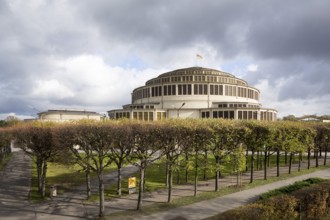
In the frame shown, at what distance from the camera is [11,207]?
28469mm

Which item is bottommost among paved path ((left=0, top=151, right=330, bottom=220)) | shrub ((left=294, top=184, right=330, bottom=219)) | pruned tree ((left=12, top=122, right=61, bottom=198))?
paved path ((left=0, top=151, right=330, bottom=220))

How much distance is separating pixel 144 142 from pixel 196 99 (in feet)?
250

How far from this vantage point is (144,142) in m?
28.8

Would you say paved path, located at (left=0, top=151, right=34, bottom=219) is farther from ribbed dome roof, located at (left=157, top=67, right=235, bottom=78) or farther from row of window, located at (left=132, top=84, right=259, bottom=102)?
ribbed dome roof, located at (left=157, top=67, right=235, bottom=78)

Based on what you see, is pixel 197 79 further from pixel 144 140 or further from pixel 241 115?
pixel 144 140

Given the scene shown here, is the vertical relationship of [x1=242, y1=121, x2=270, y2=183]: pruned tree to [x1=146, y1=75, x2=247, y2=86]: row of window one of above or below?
below

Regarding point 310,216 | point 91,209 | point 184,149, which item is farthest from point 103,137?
point 310,216

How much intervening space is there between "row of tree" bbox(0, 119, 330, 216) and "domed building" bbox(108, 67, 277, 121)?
5597 centimetres

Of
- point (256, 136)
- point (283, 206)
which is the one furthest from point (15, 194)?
point (256, 136)

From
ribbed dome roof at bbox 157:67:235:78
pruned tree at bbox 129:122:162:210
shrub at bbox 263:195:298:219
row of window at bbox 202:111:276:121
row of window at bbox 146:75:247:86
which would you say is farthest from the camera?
ribbed dome roof at bbox 157:67:235:78

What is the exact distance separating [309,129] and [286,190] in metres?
21.1

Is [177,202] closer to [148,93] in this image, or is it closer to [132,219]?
[132,219]

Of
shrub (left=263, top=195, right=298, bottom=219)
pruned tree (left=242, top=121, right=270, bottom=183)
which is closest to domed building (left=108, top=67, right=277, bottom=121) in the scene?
pruned tree (left=242, top=121, right=270, bottom=183)

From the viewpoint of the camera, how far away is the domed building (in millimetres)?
96000
